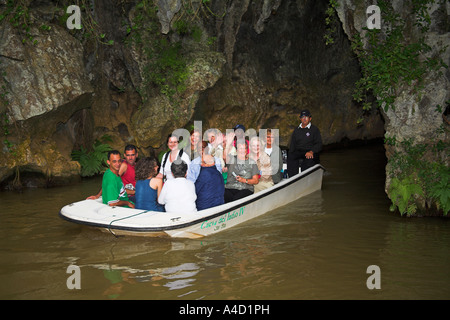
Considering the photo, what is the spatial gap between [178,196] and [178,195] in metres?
0.02

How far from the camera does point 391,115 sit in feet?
29.3

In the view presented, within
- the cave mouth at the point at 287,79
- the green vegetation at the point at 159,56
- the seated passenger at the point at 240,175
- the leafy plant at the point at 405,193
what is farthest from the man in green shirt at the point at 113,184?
the cave mouth at the point at 287,79

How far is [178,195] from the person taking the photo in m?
7.07

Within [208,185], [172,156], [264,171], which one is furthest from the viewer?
[264,171]

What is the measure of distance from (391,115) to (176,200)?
476 centimetres

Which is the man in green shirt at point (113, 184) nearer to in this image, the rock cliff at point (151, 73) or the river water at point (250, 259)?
the river water at point (250, 259)

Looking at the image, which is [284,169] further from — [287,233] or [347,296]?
[347,296]

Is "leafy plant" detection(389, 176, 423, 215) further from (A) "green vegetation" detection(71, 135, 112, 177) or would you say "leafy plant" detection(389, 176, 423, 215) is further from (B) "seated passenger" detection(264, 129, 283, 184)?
(A) "green vegetation" detection(71, 135, 112, 177)

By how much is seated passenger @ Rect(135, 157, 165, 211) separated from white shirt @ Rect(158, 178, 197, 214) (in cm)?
18

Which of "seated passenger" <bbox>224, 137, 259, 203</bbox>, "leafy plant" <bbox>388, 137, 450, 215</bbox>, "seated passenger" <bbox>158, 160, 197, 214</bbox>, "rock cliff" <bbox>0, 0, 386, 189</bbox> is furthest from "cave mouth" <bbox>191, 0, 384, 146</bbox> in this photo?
"seated passenger" <bbox>158, 160, 197, 214</bbox>

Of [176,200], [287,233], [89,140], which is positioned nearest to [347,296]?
[287,233]

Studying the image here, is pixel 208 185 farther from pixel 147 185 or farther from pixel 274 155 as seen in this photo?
pixel 274 155

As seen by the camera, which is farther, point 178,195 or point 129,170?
point 129,170

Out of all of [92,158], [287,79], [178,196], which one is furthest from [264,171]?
[287,79]
